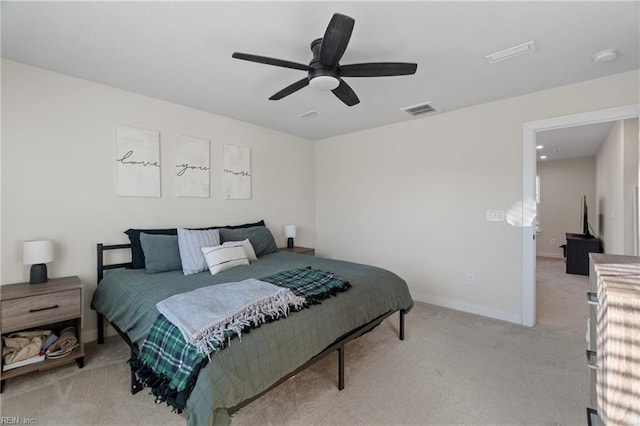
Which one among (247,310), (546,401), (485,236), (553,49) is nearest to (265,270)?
(247,310)

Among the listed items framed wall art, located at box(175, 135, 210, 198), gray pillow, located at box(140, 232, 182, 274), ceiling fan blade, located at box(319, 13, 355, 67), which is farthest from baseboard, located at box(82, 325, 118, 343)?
ceiling fan blade, located at box(319, 13, 355, 67)

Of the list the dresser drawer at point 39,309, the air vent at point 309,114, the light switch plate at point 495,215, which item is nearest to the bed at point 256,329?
the dresser drawer at point 39,309

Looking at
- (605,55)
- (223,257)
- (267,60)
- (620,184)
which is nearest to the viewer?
(267,60)

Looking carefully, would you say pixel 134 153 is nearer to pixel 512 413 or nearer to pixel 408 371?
pixel 408 371

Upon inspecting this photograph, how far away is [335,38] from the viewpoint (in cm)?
164

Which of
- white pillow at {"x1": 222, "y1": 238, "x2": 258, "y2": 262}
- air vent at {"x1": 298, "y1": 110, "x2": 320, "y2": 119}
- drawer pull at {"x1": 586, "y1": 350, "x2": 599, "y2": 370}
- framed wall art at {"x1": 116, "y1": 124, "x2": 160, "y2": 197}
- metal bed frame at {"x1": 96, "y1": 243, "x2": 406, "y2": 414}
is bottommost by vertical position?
metal bed frame at {"x1": 96, "y1": 243, "x2": 406, "y2": 414}

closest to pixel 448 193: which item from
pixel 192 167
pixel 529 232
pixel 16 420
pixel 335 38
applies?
pixel 529 232

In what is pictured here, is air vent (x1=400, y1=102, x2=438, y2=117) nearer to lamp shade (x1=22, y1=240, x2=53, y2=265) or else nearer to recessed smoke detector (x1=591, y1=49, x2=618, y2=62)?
recessed smoke detector (x1=591, y1=49, x2=618, y2=62)

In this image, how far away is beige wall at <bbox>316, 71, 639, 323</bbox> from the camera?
3229 millimetres

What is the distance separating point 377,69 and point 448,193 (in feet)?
7.70

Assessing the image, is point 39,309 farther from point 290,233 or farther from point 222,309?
point 290,233

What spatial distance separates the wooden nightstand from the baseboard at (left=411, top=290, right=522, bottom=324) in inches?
149

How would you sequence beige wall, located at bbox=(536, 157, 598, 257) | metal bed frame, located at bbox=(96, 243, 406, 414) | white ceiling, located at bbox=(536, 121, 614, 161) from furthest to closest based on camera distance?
beige wall, located at bbox=(536, 157, 598, 257)
white ceiling, located at bbox=(536, 121, 614, 161)
metal bed frame, located at bbox=(96, 243, 406, 414)

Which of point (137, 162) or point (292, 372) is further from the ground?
point (137, 162)
